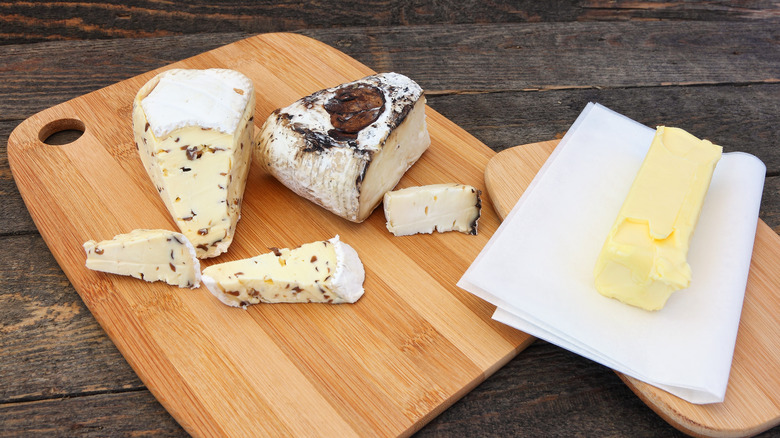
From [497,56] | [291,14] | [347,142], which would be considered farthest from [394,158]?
[291,14]

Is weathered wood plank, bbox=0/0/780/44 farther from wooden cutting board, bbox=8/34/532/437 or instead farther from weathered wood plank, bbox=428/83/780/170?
wooden cutting board, bbox=8/34/532/437

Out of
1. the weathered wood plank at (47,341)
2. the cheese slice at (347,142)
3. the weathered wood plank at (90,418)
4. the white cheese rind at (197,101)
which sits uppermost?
the white cheese rind at (197,101)

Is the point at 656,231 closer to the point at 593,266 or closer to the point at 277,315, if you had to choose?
the point at 593,266

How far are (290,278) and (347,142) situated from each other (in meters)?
0.40

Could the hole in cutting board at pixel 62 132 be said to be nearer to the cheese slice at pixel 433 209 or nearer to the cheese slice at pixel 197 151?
the cheese slice at pixel 197 151

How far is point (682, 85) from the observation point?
2430 millimetres

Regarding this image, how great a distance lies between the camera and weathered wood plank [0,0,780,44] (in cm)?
255

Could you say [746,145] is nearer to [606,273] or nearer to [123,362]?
[606,273]

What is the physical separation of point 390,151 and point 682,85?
138cm

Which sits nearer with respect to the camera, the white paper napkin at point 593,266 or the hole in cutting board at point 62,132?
the white paper napkin at point 593,266

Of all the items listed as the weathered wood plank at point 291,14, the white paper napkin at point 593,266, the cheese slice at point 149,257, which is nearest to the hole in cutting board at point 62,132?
the cheese slice at point 149,257

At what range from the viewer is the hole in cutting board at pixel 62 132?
75.6 inches

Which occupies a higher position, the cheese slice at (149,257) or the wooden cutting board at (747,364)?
the cheese slice at (149,257)

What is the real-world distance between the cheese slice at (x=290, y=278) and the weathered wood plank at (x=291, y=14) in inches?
57.9
